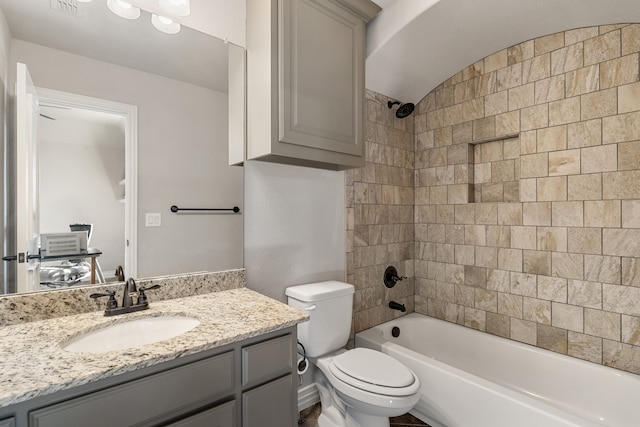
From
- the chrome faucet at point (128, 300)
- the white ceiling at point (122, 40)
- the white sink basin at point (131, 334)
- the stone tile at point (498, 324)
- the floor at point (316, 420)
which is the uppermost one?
the white ceiling at point (122, 40)

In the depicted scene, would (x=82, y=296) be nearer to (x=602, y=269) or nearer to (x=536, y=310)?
(x=536, y=310)

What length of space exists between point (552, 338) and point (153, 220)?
Result: 2542mm

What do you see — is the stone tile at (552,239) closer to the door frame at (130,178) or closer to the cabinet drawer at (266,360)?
the cabinet drawer at (266,360)

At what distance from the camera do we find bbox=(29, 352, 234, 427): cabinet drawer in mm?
768

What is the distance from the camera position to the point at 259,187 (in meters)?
1.79

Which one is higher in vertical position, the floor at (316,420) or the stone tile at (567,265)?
the stone tile at (567,265)

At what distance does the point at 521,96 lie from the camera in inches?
84.0

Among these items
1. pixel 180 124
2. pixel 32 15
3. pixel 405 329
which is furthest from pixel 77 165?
pixel 405 329

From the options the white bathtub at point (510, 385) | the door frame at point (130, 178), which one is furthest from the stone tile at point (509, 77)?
the door frame at point (130, 178)

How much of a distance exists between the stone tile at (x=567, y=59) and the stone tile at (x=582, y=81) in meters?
0.04

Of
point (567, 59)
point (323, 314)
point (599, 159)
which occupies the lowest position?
point (323, 314)

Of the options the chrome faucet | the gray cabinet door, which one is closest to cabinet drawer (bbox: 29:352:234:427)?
the gray cabinet door

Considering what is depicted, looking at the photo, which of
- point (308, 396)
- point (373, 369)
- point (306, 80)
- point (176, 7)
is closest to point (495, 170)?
point (306, 80)

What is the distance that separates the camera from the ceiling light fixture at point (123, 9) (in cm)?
137
